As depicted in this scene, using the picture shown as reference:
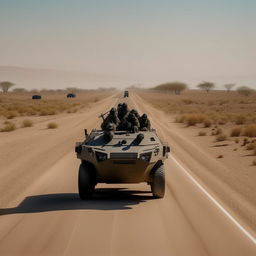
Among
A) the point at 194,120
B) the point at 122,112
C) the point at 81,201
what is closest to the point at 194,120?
the point at 194,120

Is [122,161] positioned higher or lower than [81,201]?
higher

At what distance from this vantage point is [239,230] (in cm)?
874

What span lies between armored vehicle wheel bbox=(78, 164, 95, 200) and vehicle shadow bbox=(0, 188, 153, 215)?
18 cm

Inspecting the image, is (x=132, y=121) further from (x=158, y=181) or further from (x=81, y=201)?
(x=81, y=201)

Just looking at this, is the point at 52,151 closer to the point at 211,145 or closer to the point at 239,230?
the point at 211,145

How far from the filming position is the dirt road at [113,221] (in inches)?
299

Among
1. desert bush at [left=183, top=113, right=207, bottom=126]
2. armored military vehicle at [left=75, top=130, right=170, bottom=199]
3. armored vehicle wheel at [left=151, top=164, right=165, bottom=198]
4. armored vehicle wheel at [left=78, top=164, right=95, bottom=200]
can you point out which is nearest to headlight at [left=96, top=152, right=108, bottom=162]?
armored military vehicle at [left=75, top=130, right=170, bottom=199]

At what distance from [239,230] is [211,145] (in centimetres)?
1793

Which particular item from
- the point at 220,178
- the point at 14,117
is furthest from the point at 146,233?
the point at 14,117

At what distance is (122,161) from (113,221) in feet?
5.46

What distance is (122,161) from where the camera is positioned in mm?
10516

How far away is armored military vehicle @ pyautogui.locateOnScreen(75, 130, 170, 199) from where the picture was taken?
415 inches

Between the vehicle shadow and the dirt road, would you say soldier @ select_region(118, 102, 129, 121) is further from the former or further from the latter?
the vehicle shadow

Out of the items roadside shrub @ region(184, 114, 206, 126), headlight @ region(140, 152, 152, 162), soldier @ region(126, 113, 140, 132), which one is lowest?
roadside shrub @ region(184, 114, 206, 126)
